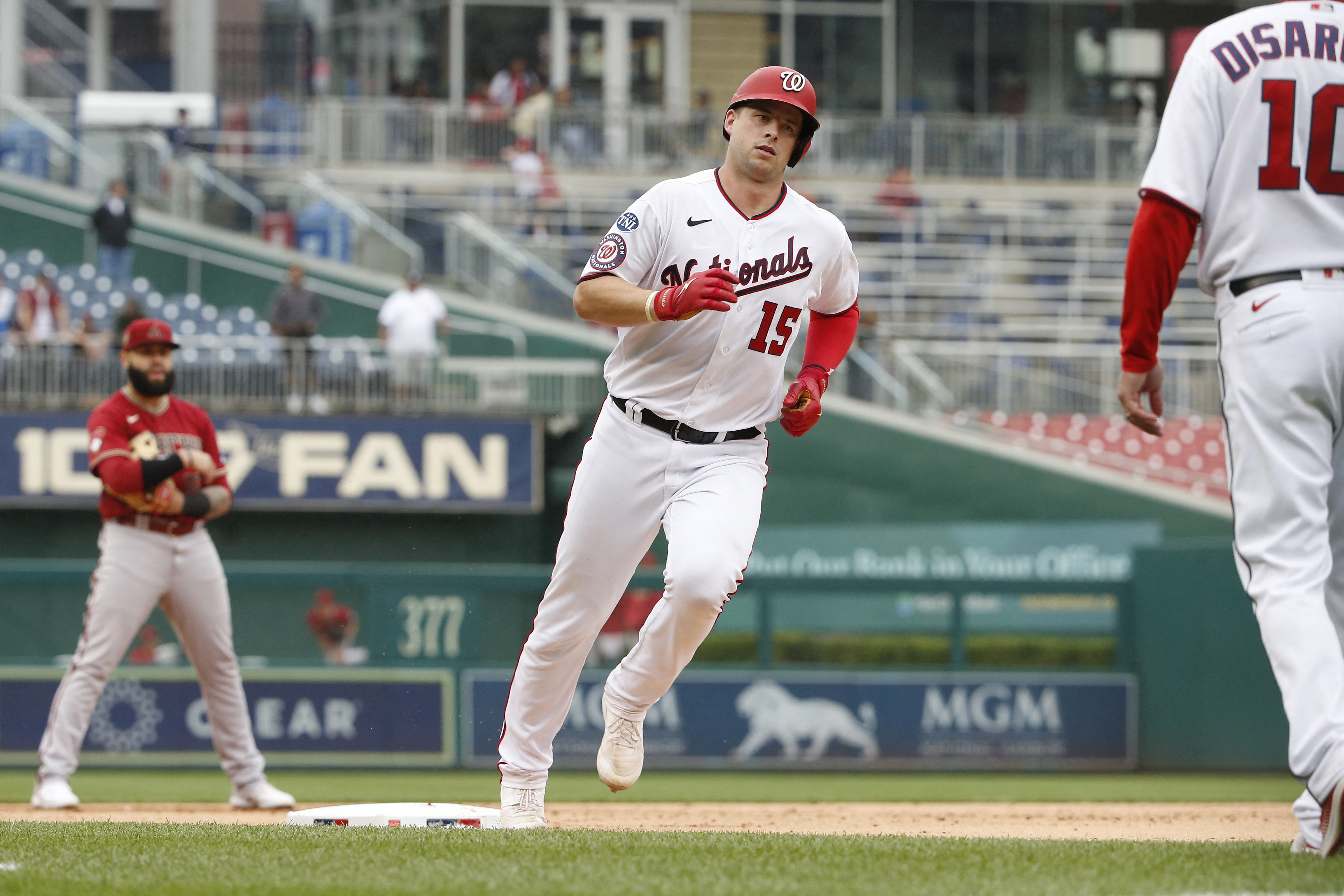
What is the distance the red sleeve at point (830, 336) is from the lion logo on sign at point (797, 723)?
670 centimetres

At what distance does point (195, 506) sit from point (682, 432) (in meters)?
3.12

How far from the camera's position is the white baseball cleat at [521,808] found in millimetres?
5367

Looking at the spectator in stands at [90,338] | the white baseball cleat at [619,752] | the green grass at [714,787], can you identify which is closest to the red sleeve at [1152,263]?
the white baseball cleat at [619,752]

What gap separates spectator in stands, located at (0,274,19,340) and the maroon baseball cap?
10566 mm

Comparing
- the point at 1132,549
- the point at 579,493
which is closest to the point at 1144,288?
the point at 579,493

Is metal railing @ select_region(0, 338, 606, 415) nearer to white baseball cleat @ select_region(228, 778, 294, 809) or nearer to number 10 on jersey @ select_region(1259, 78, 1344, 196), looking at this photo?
white baseball cleat @ select_region(228, 778, 294, 809)

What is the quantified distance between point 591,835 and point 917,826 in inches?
104

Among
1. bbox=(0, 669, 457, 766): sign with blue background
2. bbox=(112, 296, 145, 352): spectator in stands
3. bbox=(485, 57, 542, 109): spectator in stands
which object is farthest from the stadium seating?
bbox=(485, 57, 542, 109): spectator in stands

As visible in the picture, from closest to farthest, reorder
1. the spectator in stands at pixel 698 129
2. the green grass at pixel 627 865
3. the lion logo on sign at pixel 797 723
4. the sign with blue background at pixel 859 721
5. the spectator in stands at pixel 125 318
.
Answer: the green grass at pixel 627 865
the sign with blue background at pixel 859 721
the lion logo on sign at pixel 797 723
the spectator in stands at pixel 125 318
the spectator in stands at pixel 698 129

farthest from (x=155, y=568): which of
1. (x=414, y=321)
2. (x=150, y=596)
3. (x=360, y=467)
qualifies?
(x=414, y=321)

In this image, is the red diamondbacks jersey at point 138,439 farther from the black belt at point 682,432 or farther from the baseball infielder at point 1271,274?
the baseball infielder at point 1271,274

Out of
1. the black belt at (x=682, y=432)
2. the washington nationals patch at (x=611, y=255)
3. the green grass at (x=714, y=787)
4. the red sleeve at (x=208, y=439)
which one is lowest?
the green grass at (x=714, y=787)

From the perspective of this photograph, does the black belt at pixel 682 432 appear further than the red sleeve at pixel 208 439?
No

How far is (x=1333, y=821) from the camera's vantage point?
3836 millimetres
